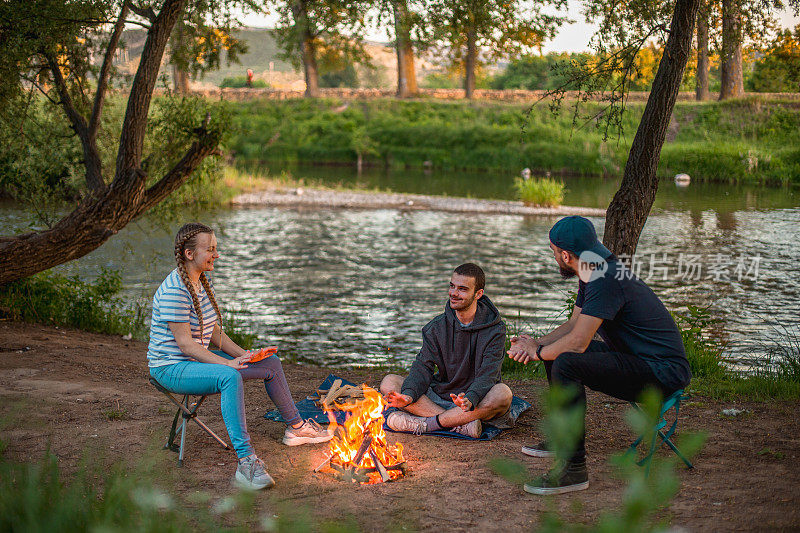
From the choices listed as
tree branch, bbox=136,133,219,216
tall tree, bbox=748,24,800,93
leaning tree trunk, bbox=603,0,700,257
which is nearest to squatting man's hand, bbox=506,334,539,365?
leaning tree trunk, bbox=603,0,700,257

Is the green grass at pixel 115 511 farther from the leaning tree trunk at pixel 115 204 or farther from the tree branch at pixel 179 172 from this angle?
the tree branch at pixel 179 172

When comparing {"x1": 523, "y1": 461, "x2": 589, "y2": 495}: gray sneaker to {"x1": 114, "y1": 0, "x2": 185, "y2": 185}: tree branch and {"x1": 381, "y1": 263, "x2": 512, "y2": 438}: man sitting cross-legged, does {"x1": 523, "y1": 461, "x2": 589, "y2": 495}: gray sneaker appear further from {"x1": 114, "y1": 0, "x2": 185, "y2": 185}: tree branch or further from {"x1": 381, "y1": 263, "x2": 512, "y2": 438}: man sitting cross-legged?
{"x1": 114, "y1": 0, "x2": 185, "y2": 185}: tree branch

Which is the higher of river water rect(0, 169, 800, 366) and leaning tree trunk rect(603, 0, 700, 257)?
leaning tree trunk rect(603, 0, 700, 257)

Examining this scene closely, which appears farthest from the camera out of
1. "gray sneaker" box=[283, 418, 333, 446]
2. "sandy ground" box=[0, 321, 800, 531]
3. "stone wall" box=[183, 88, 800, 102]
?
"stone wall" box=[183, 88, 800, 102]

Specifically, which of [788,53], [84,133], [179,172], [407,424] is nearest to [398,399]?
[407,424]

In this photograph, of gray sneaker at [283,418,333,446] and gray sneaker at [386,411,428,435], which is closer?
gray sneaker at [283,418,333,446]

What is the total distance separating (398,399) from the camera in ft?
18.8

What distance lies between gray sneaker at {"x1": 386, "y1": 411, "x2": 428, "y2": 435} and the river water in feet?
12.1

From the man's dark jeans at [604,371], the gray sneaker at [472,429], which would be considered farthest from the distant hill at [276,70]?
the man's dark jeans at [604,371]

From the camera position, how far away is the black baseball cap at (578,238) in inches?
189

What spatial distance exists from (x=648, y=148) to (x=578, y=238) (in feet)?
12.5

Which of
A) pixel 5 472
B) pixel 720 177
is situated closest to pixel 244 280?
pixel 5 472

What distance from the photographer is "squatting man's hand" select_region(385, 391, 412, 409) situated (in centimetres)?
572

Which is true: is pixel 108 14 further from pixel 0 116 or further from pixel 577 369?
pixel 577 369
